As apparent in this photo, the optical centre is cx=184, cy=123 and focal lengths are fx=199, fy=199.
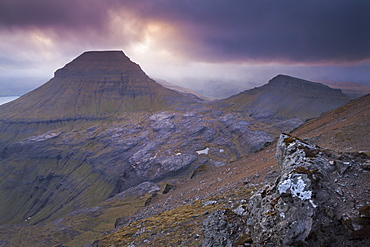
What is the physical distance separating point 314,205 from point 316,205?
82mm

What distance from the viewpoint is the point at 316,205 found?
904 cm

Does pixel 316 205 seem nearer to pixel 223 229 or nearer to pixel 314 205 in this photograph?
pixel 314 205

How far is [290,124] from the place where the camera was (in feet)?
634

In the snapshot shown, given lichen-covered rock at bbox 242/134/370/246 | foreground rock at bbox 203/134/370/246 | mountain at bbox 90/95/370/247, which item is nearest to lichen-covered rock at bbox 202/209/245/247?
mountain at bbox 90/95/370/247

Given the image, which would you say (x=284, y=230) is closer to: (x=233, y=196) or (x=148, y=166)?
(x=233, y=196)

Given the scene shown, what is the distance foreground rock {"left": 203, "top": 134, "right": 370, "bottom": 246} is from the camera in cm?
843

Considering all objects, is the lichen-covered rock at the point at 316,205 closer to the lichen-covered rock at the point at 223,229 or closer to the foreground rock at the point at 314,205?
the foreground rock at the point at 314,205

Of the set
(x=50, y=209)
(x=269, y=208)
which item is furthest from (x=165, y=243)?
(x=50, y=209)

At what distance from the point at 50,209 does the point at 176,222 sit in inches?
7824

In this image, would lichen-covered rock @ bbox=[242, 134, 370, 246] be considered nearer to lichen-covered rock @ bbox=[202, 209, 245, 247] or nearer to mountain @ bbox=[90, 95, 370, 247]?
mountain @ bbox=[90, 95, 370, 247]

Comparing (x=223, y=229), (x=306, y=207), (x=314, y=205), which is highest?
(x=314, y=205)

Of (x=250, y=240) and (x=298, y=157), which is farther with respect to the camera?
(x=298, y=157)

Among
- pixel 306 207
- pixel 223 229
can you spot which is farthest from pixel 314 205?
pixel 223 229

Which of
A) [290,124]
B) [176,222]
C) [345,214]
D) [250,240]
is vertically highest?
[345,214]
